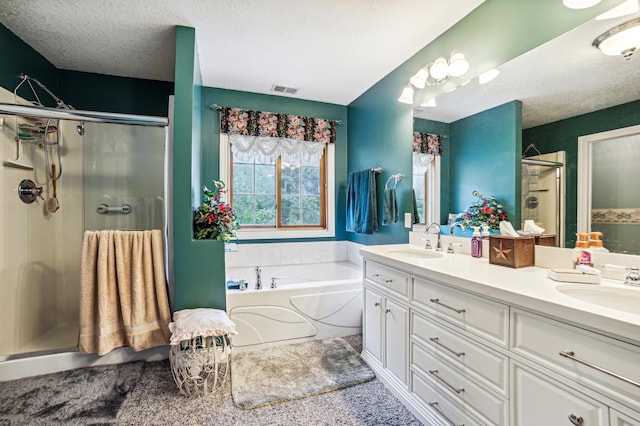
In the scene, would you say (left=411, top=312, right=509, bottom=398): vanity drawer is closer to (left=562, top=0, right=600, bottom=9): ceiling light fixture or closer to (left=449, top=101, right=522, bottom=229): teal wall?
(left=449, top=101, right=522, bottom=229): teal wall

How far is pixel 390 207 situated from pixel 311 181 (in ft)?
4.08

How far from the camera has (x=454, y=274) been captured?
52.3 inches

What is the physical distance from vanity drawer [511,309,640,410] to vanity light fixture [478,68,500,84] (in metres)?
1.43

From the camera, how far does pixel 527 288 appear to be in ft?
3.61

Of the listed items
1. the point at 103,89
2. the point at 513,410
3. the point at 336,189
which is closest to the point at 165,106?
the point at 103,89

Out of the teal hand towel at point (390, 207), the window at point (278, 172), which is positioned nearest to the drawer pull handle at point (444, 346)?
the teal hand towel at point (390, 207)

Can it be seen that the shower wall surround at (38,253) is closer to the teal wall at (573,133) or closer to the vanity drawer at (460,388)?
the vanity drawer at (460,388)

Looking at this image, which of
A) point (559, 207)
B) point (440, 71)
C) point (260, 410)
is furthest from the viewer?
point (440, 71)

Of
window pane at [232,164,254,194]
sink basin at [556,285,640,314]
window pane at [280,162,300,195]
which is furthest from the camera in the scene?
window pane at [280,162,300,195]

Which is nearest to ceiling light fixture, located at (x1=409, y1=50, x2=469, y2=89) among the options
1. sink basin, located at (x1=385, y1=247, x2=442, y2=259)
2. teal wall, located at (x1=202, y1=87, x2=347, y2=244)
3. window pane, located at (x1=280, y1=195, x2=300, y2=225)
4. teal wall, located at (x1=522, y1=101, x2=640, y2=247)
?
teal wall, located at (x1=522, y1=101, x2=640, y2=247)

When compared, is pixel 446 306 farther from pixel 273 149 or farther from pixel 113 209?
pixel 113 209

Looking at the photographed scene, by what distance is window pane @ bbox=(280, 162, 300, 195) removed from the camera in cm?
347

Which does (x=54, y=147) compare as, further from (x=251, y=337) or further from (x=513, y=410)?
(x=513, y=410)

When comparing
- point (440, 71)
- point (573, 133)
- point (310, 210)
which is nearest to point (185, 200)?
point (310, 210)
